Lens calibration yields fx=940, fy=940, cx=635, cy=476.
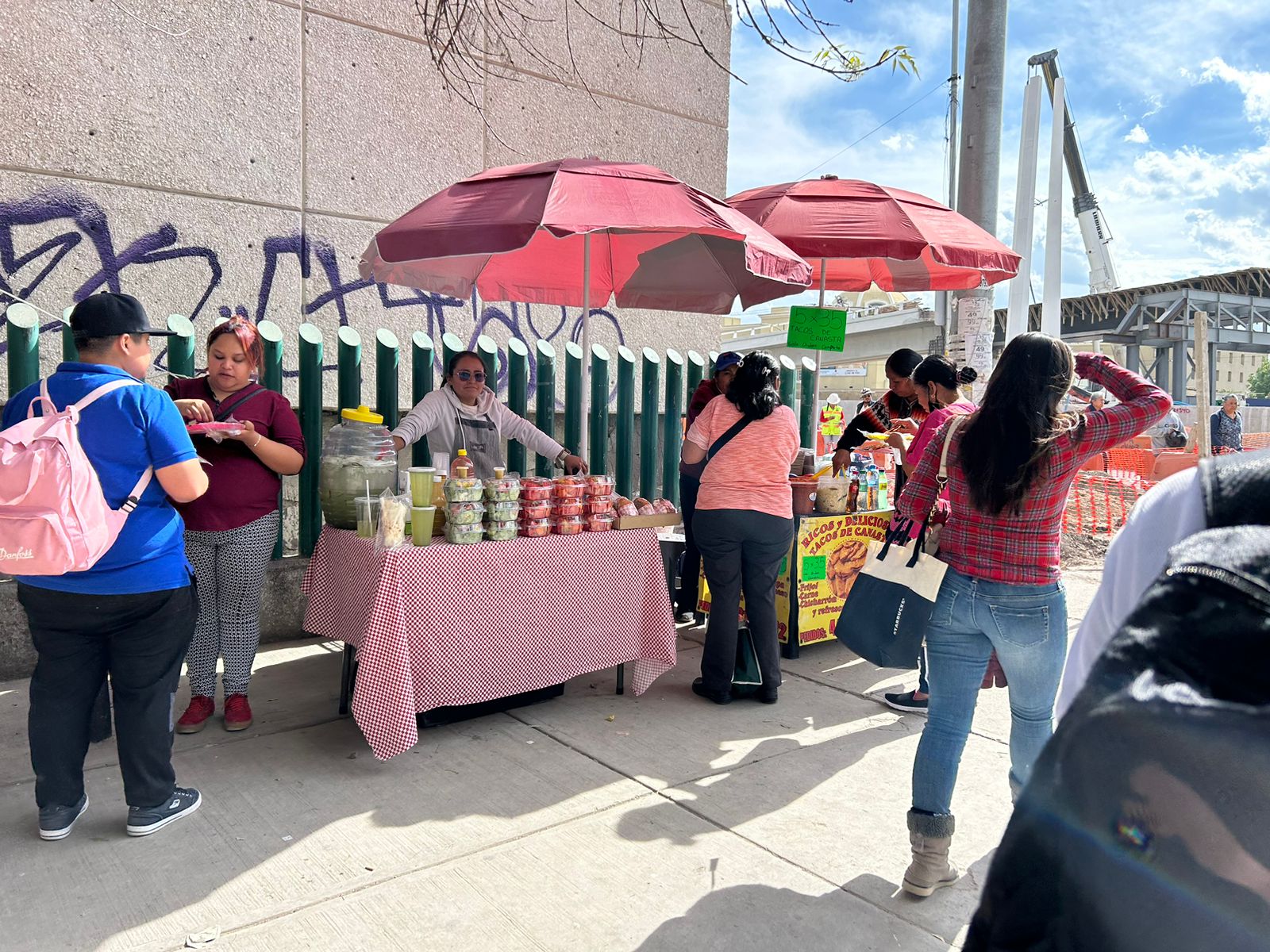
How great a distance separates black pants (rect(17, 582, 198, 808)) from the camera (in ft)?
10.1

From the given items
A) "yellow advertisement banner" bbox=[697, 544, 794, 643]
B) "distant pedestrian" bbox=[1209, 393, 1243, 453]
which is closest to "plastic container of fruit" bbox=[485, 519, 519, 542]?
"yellow advertisement banner" bbox=[697, 544, 794, 643]

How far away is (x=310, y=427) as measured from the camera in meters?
5.55

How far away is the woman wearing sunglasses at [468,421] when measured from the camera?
5.24 metres

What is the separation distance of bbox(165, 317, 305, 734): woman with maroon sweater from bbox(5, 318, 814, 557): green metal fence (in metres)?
0.91

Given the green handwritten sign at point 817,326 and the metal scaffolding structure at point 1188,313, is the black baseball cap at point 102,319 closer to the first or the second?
the green handwritten sign at point 817,326

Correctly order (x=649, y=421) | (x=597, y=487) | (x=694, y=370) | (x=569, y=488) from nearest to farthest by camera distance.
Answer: (x=569, y=488) → (x=597, y=487) → (x=649, y=421) → (x=694, y=370)

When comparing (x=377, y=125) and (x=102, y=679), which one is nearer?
(x=102, y=679)

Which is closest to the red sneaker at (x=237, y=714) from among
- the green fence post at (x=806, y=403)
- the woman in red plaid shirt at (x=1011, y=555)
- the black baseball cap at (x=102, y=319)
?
the black baseball cap at (x=102, y=319)

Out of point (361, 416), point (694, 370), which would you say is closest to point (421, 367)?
point (361, 416)

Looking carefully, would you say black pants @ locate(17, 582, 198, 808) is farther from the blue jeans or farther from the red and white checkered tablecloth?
the blue jeans

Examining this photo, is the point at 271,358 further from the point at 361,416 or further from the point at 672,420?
the point at 672,420

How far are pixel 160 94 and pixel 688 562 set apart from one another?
4.60 m

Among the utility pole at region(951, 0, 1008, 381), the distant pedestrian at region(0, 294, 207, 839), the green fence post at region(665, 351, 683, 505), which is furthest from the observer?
the green fence post at region(665, 351, 683, 505)

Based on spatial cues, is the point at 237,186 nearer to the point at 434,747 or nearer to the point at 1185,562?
the point at 434,747
